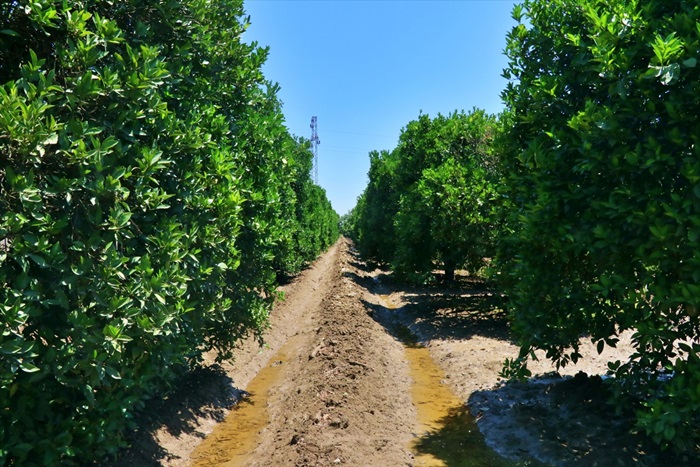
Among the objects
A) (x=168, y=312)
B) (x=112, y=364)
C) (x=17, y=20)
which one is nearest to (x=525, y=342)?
(x=168, y=312)

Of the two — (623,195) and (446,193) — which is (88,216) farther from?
(446,193)

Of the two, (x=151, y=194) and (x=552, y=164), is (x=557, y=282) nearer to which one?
(x=552, y=164)

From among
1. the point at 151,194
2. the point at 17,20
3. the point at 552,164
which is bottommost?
the point at 151,194

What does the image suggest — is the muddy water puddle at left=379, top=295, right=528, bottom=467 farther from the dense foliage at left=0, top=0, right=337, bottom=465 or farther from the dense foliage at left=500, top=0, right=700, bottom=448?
the dense foliage at left=0, top=0, right=337, bottom=465

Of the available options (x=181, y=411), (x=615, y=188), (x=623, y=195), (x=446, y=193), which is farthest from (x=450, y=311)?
(x=623, y=195)

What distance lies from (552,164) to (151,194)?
15.3ft

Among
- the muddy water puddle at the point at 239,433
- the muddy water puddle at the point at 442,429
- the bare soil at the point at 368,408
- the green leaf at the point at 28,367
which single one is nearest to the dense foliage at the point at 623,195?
the bare soil at the point at 368,408

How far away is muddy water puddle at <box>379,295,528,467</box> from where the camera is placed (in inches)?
271

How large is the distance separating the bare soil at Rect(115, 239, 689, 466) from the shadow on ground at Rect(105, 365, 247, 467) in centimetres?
2

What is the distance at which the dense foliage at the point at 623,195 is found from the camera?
4.36 meters

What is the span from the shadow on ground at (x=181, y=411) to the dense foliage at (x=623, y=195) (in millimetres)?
5606

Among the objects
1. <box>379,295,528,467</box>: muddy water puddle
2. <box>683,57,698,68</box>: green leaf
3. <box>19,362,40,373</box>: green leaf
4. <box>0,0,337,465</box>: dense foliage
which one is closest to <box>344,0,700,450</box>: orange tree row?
<box>683,57,698,68</box>: green leaf

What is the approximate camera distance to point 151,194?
444 centimetres

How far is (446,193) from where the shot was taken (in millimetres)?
15578
